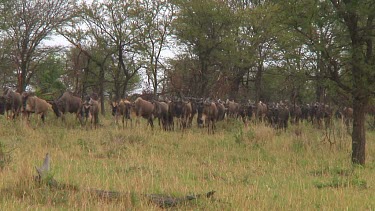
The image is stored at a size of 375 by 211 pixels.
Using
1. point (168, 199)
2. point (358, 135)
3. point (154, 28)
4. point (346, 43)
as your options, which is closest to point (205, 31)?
point (154, 28)

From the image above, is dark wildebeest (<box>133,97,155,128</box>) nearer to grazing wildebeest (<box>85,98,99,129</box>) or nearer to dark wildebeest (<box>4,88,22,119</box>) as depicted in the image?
grazing wildebeest (<box>85,98,99,129</box>)

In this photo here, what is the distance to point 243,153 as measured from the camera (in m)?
12.6

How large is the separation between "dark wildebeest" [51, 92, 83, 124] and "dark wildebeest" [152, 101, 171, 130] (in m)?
3.28

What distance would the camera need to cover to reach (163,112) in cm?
1986

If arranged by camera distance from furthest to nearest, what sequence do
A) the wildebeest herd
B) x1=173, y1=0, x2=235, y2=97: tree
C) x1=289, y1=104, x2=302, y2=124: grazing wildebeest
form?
x1=173, y1=0, x2=235, y2=97: tree
x1=289, y1=104, x2=302, y2=124: grazing wildebeest
the wildebeest herd

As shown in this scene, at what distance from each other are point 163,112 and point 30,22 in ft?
43.4

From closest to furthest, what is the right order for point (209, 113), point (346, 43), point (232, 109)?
point (346, 43)
point (209, 113)
point (232, 109)

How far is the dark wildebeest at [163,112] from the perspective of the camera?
64.2 feet

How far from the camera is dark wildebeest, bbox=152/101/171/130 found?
1958 cm

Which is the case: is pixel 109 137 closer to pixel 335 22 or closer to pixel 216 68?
pixel 335 22

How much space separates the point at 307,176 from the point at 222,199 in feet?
11.6

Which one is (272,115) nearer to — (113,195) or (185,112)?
(185,112)

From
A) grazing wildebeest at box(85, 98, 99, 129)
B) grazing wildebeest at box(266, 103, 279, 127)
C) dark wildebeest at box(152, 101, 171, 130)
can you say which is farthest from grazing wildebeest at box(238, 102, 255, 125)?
grazing wildebeest at box(85, 98, 99, 129)

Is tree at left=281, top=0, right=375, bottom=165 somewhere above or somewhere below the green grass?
above
